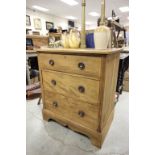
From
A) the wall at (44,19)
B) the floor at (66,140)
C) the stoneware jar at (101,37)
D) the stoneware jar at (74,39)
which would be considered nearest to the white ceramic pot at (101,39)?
the stoneware jar at (101,37)

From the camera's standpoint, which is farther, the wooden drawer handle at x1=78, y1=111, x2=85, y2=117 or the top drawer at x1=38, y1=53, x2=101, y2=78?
the wooden drawer handle at x1=78, y1=111, x2=85, y2=117

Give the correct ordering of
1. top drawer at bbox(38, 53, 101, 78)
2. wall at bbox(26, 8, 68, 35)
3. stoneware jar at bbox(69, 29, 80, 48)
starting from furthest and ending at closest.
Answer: wall at bbox(26, 8, 68, 35) < stoneware jar at bbox(69, 29, 80, 48) < top drawer at bbox(38, 53, 101, 78)

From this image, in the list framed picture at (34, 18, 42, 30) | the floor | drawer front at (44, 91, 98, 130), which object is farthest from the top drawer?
framed picture at (34, 18, 42, 30)

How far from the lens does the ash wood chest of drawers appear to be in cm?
105

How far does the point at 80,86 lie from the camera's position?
1185mm

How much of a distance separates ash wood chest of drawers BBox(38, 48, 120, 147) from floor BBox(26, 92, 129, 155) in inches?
3.2

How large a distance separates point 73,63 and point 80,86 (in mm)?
210

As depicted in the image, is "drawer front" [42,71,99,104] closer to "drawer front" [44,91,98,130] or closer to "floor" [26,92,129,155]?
"drawer front" [44,91,98,130]

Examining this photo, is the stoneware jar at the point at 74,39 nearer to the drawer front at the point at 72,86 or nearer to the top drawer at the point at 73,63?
the top drawer at the point at 73,63

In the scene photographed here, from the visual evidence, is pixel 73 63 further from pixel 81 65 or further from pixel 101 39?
pixel 101 39

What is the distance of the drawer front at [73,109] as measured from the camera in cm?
121

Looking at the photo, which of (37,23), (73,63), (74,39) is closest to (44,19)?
(37,23)
